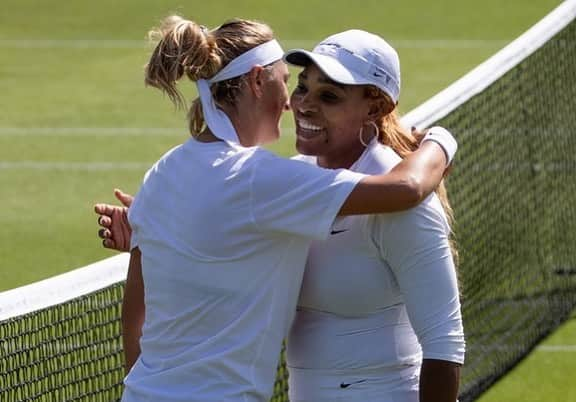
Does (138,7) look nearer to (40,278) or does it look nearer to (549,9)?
(549,9)

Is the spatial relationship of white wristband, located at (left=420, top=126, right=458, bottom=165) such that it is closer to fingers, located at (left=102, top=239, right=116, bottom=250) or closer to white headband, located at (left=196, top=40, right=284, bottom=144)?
white headband, located at (left=196, top=40, right=284, bottom=144)

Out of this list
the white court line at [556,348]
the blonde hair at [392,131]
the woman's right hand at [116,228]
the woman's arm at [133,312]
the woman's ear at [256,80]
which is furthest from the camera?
the white court line at [556,348]

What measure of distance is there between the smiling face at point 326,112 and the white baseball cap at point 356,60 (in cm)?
6

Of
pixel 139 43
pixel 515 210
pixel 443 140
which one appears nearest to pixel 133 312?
pixel 443 140

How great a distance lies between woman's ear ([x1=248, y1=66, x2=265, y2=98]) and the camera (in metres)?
4.31

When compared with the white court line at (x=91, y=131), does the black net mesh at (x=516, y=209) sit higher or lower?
higher

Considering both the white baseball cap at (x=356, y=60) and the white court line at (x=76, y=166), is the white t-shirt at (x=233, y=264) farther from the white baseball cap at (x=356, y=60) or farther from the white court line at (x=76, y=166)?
the white court line at (x=76, y=166)


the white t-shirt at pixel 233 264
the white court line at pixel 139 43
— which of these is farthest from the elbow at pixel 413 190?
the white court line at pixel 139 43

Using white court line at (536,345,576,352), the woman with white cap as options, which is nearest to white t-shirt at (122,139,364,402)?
the woman with white cap

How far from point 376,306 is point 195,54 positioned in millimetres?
875

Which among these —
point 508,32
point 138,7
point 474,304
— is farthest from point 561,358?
point 138,7

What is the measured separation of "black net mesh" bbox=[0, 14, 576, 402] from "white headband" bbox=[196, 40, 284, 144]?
14.5ft

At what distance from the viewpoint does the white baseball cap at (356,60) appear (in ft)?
14.2

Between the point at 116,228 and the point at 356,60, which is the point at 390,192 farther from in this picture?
the point at 116,228
